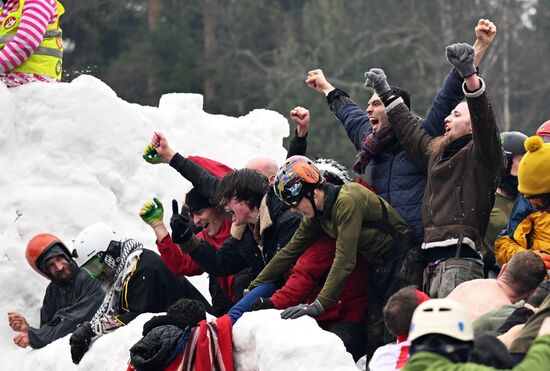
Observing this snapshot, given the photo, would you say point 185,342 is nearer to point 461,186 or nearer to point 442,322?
point 461,186

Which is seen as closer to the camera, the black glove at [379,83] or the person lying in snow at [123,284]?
the black glove at [379,83]

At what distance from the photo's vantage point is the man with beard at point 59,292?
32.4 feet

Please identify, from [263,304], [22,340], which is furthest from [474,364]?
[22,340]

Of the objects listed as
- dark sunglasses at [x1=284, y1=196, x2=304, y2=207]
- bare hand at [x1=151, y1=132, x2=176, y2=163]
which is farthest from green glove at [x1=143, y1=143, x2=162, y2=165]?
dark sunglasses at [x1=284, y1=196, x2=304, y2=207]

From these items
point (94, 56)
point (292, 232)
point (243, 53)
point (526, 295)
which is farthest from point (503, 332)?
point (243, 53)

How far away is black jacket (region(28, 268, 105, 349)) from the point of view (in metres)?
9.86

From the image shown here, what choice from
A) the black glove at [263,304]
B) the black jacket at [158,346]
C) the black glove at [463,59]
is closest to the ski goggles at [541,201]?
the black glove at [463,59]

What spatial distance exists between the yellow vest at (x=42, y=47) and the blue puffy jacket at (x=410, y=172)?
3.49 meters

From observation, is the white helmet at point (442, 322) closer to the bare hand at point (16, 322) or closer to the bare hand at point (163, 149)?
the bare hand at point (163, 149)

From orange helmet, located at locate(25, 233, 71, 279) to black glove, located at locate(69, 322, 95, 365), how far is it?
0.97 metres

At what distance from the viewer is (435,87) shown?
31781mm

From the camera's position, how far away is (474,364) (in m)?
5.20

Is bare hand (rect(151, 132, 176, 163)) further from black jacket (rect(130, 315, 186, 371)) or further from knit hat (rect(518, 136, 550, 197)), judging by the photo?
knit hat (rect(518, 136, 550, 197))

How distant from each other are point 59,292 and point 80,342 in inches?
41.1
